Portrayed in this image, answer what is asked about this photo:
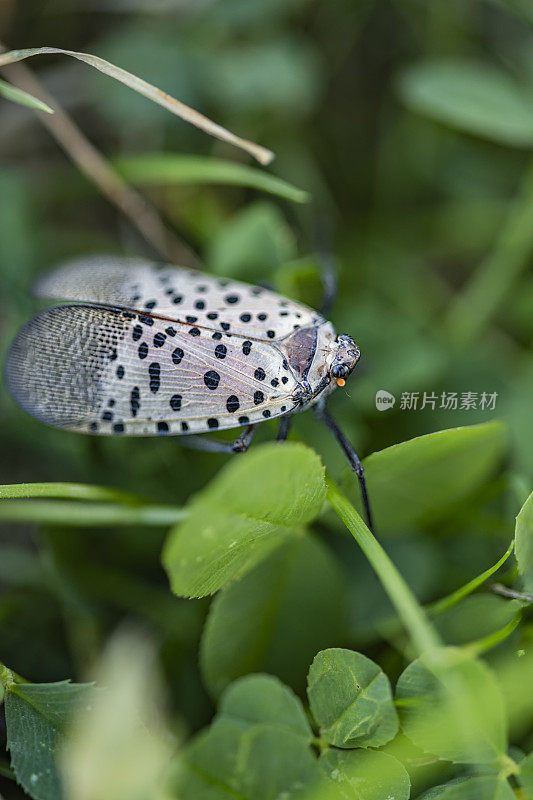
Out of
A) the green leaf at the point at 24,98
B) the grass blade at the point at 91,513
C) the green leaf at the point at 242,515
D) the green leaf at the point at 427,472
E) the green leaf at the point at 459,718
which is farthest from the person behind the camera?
the grass blade at the point at 91,513

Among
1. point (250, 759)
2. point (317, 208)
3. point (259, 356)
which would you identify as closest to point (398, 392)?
point (259, 356)

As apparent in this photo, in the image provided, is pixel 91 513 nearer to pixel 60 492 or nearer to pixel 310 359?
pixel 60 492

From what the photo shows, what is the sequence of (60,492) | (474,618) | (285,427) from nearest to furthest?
1. (474,618)
2. (60,492)
3. (285,427)

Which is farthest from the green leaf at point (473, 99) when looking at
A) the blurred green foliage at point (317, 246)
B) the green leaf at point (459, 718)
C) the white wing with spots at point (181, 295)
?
the green leaf at point (459, 718)

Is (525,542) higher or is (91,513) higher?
(525,542)

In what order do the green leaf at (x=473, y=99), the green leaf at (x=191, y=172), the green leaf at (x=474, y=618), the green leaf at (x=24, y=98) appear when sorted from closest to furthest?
the green leaf at (x=474, y=618)
the green leaf at (x=24, y=98)
the green leaf at (x=191, y=172)
the green leaf at (x=473, y=99)

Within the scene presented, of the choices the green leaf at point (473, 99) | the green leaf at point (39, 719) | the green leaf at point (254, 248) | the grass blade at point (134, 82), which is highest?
the green leaf at point (473, 99)

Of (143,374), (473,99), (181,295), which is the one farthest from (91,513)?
(473,99)

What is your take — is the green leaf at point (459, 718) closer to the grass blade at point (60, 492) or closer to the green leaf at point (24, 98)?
the grass blade at point (60, 492)
